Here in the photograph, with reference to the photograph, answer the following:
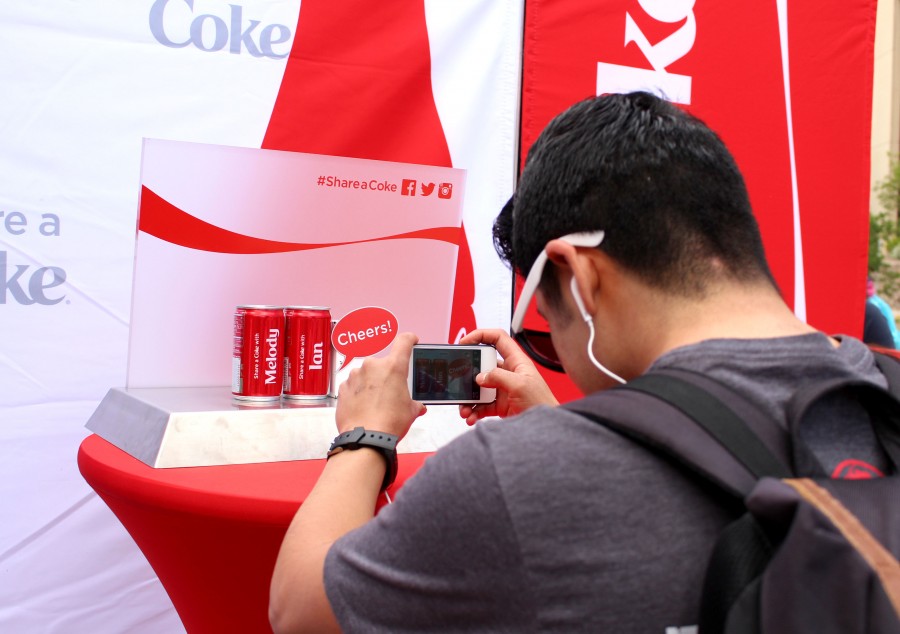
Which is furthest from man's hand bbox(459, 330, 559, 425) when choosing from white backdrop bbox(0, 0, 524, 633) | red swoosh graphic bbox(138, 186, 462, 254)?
white backdrop bbox(0, 0, 524, 633)

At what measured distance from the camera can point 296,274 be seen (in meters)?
1.65

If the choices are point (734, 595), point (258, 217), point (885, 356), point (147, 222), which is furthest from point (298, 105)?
point (734, 595)

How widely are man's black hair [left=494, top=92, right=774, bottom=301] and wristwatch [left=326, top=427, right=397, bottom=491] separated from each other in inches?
12.4

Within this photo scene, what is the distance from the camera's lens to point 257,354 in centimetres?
134

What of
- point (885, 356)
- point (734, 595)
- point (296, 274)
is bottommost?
point (734, 595)

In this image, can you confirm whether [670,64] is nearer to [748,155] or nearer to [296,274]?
[748,155]

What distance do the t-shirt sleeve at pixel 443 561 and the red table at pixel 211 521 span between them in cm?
32

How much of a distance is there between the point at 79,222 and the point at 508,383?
106 centimetres

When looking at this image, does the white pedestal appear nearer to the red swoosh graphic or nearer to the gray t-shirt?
the red swoosh graphic

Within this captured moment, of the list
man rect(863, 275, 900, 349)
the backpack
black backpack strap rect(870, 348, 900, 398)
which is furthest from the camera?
man rect(863, 275, 900, 349)

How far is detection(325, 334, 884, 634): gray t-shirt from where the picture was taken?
0.62 meters

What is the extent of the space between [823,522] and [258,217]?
132cm

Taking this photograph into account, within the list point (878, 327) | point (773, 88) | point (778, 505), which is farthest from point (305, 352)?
point (878, 327)

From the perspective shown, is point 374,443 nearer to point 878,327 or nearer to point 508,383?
point 508,383
